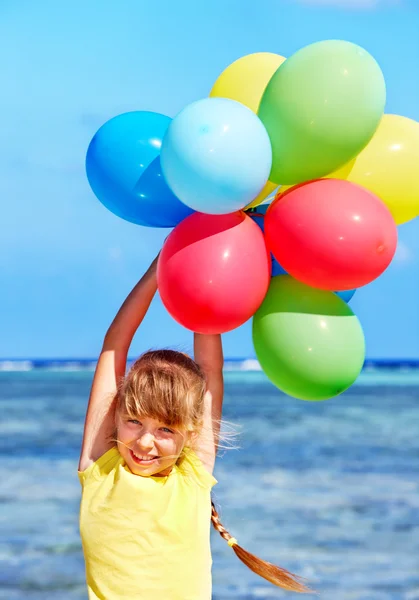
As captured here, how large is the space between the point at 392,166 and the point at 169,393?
94cm

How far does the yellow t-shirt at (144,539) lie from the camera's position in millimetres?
2852

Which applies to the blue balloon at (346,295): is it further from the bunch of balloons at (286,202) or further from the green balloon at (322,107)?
the green balloon at (322,107)

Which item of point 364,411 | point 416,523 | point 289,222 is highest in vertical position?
point 289,222

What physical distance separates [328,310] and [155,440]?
1.99 feet

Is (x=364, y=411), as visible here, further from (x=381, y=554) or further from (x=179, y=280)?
(x=179, y=280)

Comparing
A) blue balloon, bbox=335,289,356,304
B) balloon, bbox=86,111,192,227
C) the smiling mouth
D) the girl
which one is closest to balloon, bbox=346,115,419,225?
blue balloon, bbox=335,289,356,304

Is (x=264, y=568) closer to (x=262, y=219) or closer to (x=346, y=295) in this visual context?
(x=346, y=295)

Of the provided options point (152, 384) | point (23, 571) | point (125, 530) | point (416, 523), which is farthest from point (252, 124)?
point (416, 523)

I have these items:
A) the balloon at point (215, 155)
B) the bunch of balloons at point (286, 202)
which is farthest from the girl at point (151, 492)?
the balloon at point (215, 155)

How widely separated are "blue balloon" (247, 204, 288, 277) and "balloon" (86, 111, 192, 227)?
0.64ft

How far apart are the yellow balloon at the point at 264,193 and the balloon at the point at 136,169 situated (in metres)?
0.19

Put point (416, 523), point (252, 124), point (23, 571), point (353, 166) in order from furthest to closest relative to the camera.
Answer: point (416, 523), point (23, 571), point (353, 166), point (252, 124)

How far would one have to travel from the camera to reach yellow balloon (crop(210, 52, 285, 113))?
126 inches

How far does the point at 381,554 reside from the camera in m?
7.31
